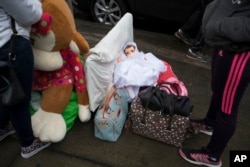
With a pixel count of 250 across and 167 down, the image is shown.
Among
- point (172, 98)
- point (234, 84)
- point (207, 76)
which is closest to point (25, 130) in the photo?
point (172, 98)

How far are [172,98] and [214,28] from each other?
0.76 metres

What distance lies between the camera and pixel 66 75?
106 inches

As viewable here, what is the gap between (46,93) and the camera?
261cm

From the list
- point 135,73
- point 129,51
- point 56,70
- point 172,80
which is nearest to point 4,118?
point 56,70

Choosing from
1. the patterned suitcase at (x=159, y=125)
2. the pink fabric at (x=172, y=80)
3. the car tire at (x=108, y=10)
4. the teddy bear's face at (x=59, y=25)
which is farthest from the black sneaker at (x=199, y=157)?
the car tire at (x=108, y=10)

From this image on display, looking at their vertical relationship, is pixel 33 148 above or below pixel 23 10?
below

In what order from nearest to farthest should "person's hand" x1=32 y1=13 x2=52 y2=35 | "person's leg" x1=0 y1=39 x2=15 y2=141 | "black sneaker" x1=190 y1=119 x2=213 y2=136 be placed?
"person's leg" x1=0 y1=39 x2=15 y2=141
"person's hand" x1=32 y1=13 x2=52 y2=35
"black sneaker" x1=190 y1=119 x2=213 y2=136

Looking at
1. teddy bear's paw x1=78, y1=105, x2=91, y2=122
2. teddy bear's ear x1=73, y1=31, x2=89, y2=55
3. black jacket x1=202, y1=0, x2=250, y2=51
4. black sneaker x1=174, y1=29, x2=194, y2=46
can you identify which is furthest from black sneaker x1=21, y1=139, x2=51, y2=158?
black sneaker x1=174, y1=29, x2=194, y2=46

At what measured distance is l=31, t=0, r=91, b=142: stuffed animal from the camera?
2303 millimetres

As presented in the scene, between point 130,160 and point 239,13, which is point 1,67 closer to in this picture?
point 130,160

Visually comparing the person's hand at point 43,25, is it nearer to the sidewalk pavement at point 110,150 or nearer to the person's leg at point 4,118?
the person's leg at point 4,118

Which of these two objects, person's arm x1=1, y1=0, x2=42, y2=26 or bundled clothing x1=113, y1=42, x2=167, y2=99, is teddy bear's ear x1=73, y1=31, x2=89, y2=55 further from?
person's arm x1=1, y1=0, x2=42, y2=26

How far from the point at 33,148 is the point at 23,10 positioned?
1.23 meters

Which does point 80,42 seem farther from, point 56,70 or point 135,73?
point 135,73
